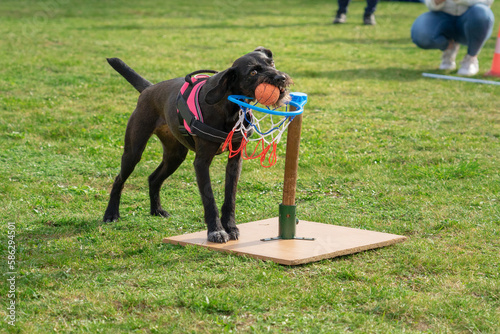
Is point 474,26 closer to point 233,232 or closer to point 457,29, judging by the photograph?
point 457,29

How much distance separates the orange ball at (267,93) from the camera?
4770mm

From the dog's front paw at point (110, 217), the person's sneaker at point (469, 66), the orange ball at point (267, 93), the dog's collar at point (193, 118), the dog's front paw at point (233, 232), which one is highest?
the orange ball at point (267, 93)

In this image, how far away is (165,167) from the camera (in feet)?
20.7

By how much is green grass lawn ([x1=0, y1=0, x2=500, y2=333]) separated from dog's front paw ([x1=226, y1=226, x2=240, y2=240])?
0.36 metres

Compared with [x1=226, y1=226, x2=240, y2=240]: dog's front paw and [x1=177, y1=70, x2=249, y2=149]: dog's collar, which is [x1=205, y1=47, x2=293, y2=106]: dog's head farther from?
[x1=226, y1=226, x2=240, y2=240]: dog's front paw

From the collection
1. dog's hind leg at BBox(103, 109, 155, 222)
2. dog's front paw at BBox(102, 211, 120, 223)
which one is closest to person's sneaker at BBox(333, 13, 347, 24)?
dog's hind leg at BBox(103, 109, 155, 222)

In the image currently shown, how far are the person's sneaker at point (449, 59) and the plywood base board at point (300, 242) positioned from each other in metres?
9.90

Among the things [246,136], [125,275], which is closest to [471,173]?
[246,136]

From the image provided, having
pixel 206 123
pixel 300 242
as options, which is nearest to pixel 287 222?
pixel 300 242

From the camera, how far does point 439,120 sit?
1038 cm

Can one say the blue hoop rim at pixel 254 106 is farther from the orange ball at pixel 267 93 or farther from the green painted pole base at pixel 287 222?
the green painted pole base at pixel 287 222

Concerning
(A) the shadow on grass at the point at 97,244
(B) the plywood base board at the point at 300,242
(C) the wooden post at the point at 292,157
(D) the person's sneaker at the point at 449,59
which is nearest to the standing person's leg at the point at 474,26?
(D) the person's sneaker at the point at 449,59

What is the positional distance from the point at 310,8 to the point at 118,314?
23802mm

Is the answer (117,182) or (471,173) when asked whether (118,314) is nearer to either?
(117,182)
